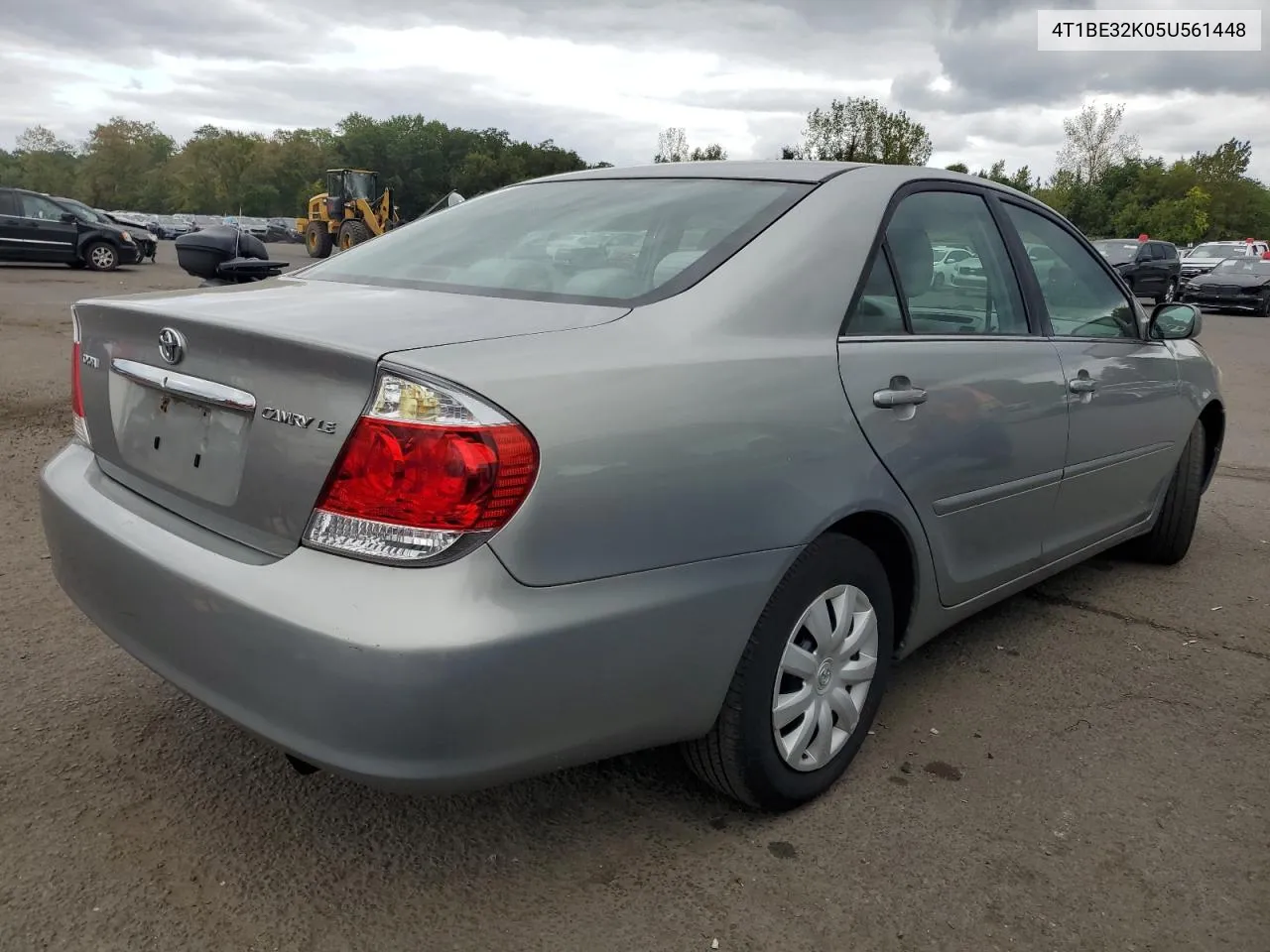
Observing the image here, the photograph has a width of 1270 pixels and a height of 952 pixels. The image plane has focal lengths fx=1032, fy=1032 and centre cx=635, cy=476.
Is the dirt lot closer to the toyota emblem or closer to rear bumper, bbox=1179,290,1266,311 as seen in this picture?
the toyota emblem

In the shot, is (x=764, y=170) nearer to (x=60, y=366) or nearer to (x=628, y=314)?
(x=628, y=314)

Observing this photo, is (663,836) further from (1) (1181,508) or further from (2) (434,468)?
(1) (1181,508)

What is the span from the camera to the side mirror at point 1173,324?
386 centimetres

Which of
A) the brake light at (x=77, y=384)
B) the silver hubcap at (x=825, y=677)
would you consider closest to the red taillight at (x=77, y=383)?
the brake light at (x=77, y=384)

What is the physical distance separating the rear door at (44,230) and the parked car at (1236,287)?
2328 cm

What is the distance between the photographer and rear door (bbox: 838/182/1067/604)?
8.14ft

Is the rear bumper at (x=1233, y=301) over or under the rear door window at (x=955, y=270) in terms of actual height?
under

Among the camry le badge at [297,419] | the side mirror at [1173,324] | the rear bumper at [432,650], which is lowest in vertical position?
the rear bumper at [432,650]

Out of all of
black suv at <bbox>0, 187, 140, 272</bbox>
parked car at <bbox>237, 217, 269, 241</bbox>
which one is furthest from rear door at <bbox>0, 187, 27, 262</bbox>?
parked car at <bbox>237, 217, 269, 241</bbox>

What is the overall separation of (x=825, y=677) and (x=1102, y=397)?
66.0 inches

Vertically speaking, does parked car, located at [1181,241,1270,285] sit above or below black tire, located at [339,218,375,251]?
above

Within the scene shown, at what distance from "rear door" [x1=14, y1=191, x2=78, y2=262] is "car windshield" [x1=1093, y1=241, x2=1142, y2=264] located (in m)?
21.4

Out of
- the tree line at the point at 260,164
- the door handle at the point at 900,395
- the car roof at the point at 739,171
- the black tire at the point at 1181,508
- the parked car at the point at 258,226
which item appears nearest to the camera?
the door handle at the point at 900,395

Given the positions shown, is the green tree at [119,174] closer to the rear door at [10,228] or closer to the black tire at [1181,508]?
the rear door at [10,228]
